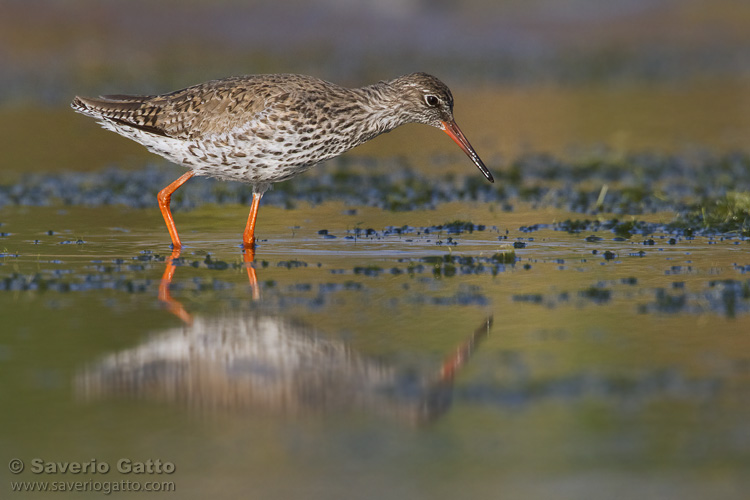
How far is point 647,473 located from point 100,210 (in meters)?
8.75

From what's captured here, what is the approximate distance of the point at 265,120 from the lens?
9.92 metres

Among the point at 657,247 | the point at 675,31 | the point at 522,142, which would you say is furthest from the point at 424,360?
the point at 675,31

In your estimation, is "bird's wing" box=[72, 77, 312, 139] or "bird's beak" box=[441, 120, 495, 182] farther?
"bird's beak" box=[441, 120, 495, 182]

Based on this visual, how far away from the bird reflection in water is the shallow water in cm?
2

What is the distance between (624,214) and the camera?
1201 cm

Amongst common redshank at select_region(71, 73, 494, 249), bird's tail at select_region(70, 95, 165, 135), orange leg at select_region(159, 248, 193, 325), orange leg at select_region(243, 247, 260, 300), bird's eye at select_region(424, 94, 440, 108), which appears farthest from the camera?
bird's tail at select_region(70, 95, 165, 135)

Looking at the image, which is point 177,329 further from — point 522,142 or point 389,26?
point 389,26

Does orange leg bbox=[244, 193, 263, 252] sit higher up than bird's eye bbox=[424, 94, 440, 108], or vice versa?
bird's eye bbox=[424, 94, 440, 108]

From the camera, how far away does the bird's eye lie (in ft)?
34.5

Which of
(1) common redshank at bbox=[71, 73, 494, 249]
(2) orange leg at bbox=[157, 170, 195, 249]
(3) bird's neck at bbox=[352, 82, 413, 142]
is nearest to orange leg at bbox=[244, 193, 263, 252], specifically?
(1) common redshank at bbox=[71, 73, 494, 249]

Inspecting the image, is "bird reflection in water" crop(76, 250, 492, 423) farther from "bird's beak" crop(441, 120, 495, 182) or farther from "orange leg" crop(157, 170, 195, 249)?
"bird's beak" crop(441, 120, 495, 182)

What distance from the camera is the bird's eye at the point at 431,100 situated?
34.5 ft

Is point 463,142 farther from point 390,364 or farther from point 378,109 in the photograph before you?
point 390,364

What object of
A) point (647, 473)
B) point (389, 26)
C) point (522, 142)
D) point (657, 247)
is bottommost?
point (647, 473)
